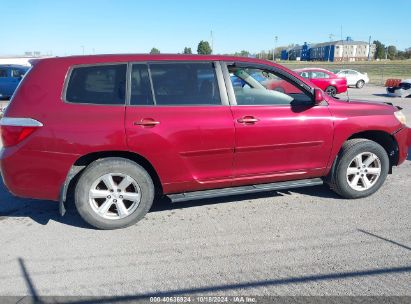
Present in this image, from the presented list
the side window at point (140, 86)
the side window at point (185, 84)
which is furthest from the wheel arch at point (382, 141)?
the side window at point (140, 86)

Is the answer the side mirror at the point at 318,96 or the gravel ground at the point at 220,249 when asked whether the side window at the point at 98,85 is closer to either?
the gravel ground at the point at 220,249

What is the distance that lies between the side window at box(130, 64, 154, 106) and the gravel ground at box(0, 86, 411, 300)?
132cm

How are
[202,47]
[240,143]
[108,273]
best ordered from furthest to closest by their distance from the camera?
[202,47], [240,143], [108,273]

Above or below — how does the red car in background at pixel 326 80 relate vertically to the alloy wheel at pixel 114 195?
above

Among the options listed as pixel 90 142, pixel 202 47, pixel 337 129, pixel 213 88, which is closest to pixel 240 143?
pixel 213 88

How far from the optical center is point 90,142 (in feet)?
11.0

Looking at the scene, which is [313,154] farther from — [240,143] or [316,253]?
[316,253]

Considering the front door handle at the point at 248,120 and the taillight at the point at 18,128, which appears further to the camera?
the front door handle at the point at 248,120

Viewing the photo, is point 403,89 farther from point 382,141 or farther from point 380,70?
point 380,70

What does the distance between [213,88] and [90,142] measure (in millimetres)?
Result: 1384

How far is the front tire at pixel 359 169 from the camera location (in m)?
4.20

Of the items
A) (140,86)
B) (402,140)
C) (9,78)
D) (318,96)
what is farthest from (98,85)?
(9,78)

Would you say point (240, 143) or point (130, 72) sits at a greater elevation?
point (130, 72)

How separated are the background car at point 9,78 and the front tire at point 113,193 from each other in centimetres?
1475
